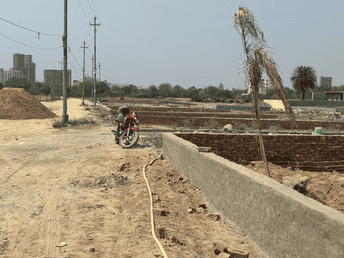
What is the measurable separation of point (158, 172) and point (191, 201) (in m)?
1.92

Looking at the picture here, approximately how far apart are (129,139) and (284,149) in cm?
510

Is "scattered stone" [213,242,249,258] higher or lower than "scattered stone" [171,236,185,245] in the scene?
higher

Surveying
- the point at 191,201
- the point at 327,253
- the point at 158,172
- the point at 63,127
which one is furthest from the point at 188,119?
the point at 327,253

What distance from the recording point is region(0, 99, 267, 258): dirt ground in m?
3.67

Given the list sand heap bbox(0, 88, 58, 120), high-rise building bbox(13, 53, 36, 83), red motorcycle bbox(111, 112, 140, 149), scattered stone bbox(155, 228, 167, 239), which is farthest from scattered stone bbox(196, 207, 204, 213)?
high-rise building bbox(13, 53, 36, 83)

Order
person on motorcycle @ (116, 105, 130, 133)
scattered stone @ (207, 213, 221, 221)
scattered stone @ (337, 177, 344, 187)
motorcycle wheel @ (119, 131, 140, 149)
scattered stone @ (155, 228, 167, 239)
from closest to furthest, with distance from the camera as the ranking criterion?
1. scattered stone @ (155, 228, 167, 239)
2. scattered stone @ (207, 213, 221, 221)
3. scattered stone @ (337, 177, 344, 187)
4. motorcycle wheel @ (119, 131, 140, 149)
5. person on motorcycle @ (116, 105, 130, 133)

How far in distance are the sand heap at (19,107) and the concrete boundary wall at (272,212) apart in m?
20.4

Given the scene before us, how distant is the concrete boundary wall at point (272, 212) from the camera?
2729 mm

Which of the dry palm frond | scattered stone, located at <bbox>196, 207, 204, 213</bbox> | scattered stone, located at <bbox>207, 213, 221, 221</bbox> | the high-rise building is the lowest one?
scattered stone, located at <bbox>196, 207, 204, 213</bbox>

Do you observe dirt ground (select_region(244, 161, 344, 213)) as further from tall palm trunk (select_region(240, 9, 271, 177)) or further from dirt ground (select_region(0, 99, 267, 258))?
dirt ground (select_region(0, 99, 267, 258))

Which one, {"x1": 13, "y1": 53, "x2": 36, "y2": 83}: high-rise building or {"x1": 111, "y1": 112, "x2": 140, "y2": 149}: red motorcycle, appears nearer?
{"x1": 111, "y1": 112, "x2": 140, "y2": 149}: red motorcycle

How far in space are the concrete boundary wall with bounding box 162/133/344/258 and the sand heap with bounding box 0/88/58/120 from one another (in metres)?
20.4

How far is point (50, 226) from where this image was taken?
167 inches

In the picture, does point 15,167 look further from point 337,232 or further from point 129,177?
point 337,232
